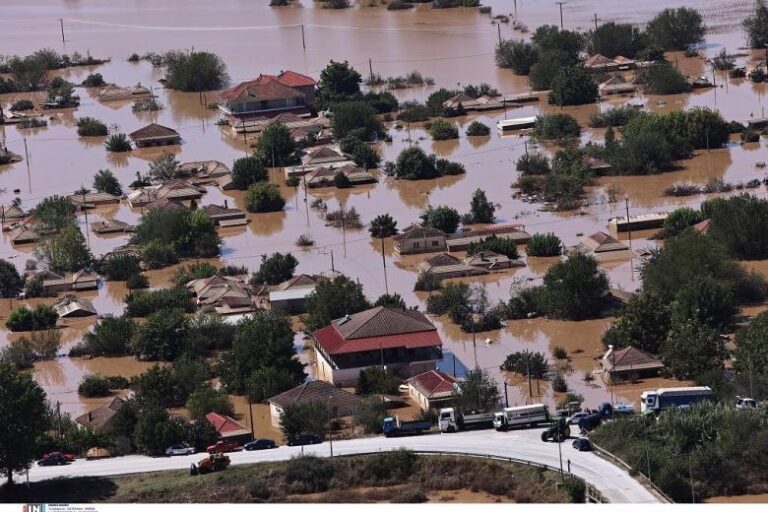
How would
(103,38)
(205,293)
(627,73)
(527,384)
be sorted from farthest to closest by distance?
(103,38) → (627,73) → (205,293) → (527,384)

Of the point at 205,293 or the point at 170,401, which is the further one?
the point at 205,293

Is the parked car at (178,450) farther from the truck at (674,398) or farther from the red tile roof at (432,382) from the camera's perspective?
the truck at (674,398)

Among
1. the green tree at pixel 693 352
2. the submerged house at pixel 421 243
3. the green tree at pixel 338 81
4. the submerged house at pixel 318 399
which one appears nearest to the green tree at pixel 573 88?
the green tree at pixel 338 81

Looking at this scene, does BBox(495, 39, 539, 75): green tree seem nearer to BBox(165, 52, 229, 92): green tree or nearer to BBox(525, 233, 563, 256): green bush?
BBox(165, 52, 229, 92): green tree

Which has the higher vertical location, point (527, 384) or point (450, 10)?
point (450, 10)

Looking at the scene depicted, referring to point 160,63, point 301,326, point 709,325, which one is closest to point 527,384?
point 709,325

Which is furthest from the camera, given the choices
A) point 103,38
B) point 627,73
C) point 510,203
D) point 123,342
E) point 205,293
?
point 103,38

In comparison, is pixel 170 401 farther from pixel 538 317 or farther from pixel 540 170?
pixel 540 170
